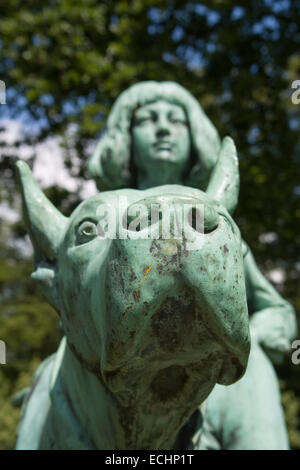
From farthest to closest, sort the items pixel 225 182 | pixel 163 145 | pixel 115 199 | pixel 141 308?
pixel 163 145 < pixel 225 182 < pixel 115 199 < pixel 141 308

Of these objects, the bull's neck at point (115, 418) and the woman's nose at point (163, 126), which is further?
the woman's nose at point (163, 126)

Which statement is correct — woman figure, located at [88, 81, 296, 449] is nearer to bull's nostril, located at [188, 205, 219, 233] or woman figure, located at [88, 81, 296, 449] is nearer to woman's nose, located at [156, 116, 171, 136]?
woman's nose, located at [156, 116, 171, 136]

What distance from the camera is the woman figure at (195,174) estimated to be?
190cm

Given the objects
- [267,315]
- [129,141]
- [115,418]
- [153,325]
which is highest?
[129,141]

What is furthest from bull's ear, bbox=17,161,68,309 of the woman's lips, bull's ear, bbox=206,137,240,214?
the woman's lips

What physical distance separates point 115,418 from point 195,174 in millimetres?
1074

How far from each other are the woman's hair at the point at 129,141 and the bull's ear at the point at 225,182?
0.64 metres

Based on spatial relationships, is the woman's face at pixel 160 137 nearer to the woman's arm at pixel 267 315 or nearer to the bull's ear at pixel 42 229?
the woman's arm at pixel 267 315

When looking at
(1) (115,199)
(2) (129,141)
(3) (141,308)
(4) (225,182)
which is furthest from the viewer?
(2) (129,141)

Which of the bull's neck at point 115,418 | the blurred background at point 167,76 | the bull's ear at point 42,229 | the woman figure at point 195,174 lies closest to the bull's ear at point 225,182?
the bull's ear at point 42,229

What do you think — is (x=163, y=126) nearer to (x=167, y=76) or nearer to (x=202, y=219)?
(x=202, y=219)

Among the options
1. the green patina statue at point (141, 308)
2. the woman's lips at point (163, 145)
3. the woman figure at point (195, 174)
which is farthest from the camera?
the woman's lips at point (163, 145)

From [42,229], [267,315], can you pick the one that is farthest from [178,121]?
[42,229]

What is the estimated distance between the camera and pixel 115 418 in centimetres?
129
